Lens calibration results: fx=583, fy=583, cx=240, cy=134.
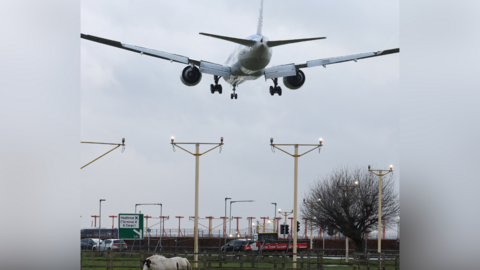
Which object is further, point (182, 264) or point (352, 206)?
point (352, 206)

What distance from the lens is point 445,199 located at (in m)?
3.95

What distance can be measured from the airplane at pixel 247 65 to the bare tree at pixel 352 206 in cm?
1456

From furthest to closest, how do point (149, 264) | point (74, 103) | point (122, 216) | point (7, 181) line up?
point (122, 216)
point (149, 264)
point (74, 103)
point (7, 181)

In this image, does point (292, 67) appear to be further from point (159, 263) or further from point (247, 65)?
point (159, 263)

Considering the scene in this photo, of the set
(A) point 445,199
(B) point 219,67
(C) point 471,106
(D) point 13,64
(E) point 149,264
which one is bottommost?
(E) point 149,264

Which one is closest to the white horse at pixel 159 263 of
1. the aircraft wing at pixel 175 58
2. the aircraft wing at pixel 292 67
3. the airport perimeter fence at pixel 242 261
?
the airport perimeter fence at pixel 242 261

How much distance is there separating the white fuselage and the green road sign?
16440 millimetres

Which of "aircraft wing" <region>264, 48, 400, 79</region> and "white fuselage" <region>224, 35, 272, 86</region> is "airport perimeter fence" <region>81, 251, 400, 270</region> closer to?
"white fuselage" <region>224, 35, 272, 86</region>

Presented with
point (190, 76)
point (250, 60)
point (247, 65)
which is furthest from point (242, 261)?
point (190, 76)

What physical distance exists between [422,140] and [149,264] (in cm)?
1566

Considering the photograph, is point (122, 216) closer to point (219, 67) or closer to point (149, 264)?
point (149, 264)

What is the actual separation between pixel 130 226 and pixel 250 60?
1698 centimetres

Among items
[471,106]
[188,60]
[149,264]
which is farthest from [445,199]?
[188,60]

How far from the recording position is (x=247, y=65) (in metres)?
36.8
